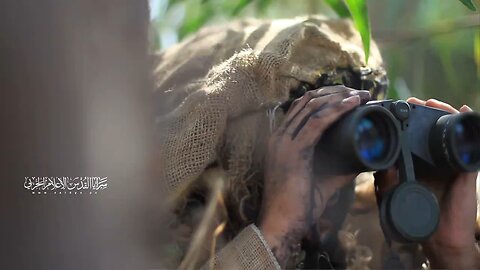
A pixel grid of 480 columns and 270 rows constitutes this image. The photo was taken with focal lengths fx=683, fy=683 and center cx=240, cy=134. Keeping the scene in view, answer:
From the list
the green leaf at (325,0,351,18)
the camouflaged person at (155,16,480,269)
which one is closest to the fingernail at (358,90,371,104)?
the camouflaged person at (155,16,480,269)

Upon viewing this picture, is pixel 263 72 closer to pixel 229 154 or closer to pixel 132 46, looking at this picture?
pixel 229 154

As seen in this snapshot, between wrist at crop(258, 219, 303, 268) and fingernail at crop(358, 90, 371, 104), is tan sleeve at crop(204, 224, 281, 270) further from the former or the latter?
fingernail at crop(358, 90, 371, 104)

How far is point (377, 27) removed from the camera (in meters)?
0.87

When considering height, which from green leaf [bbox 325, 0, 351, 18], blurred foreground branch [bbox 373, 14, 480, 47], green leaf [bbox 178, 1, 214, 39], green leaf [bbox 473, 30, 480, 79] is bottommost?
green leaf [bbox 473, 30, 480, 79]

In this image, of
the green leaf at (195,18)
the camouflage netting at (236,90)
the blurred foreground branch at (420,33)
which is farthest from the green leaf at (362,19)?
the green leaf at (195,18)

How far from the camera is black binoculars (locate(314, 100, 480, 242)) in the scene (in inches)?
23.1

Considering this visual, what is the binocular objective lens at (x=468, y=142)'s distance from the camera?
63 centimetres

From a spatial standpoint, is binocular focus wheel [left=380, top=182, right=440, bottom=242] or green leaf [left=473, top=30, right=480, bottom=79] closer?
binocular focus wheel [left=380, top=182, right=440, bottom=242]

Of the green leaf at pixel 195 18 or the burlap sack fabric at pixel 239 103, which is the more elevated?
the green leaf at pixel 195 18

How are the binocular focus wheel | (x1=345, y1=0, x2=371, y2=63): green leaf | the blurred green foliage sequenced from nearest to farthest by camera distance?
the binocular focus wheel → (x1=345, y1=0, x2=371, y2=63): green leaf → the blurred green foliage

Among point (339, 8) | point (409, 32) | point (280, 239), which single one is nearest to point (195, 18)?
point (339, 8)

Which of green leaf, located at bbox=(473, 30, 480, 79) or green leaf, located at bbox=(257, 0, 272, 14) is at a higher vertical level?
green leaf, located at bbox=(257, 0, 272, 14)

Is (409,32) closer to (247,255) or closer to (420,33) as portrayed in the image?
(420,33)

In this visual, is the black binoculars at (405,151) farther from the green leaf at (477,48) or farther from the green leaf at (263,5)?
the green leaf at (263,5)
